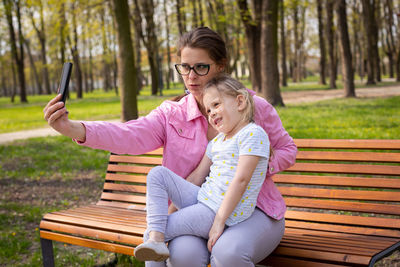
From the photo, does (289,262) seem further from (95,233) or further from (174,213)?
(95,233)

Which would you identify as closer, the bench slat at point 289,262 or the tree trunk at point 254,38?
the bench slat at point 289,262

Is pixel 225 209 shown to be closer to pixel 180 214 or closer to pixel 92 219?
pixel 180 214

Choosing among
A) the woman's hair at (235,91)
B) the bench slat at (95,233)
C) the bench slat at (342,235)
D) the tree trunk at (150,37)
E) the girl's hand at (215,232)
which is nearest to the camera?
the girl's hand at (215,232)

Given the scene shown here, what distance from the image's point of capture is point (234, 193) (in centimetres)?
242

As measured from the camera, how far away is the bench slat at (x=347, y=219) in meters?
2.97

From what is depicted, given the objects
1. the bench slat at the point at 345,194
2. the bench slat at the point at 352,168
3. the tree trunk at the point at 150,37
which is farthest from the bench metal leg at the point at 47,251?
the tree trunk at the point at 150,37

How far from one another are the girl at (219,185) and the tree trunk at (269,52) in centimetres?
1151

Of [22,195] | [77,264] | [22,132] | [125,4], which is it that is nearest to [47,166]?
[22,195]

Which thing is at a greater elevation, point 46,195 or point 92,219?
point 92,219

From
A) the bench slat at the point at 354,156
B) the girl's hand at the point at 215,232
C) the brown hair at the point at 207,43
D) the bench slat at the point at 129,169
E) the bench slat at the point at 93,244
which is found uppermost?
the brown hair at the point at 207,43

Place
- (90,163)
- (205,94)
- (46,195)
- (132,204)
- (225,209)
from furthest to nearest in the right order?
(90,163) < (46,195) < (132,204) < (205,94) < (225,209)

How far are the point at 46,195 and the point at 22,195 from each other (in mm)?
365

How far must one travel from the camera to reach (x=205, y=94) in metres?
2.66

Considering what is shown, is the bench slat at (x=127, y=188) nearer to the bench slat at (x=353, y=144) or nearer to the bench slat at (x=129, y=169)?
the bench slat at (x=129, y=169)
